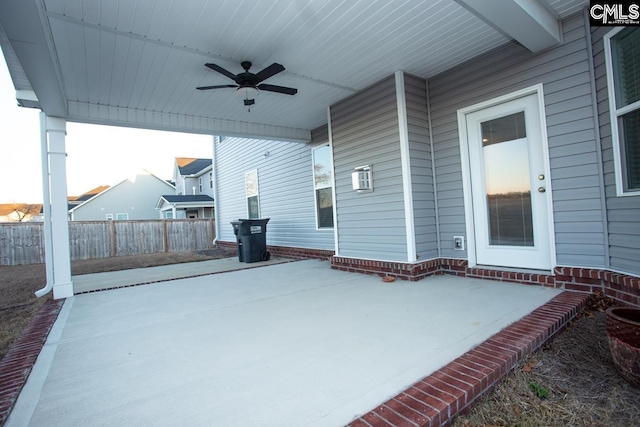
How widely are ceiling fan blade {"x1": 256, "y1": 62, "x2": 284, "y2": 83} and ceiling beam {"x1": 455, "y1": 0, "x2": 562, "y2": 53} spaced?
1890mm

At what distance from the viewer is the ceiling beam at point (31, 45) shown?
225 centimetres

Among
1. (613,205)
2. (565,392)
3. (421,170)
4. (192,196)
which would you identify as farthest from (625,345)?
(192,196)

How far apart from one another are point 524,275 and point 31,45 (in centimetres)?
519

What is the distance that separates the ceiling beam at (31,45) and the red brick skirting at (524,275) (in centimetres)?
431

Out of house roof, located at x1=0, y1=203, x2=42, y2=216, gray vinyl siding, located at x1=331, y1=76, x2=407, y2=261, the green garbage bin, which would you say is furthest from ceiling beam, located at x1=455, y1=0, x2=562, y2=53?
house roof, located at x1=0, y1=203, x2=42, y2=216

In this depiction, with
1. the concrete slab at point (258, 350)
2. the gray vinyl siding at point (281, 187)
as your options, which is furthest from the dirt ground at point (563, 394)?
the gray vinyl siding at point (281, 187)

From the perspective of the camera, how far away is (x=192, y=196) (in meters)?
17.1

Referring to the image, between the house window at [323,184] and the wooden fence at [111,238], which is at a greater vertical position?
the house window at [323,184]

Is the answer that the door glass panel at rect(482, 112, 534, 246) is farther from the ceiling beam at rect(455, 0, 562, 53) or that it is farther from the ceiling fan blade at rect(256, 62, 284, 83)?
the ceiling fan blade at rect(256, 62, 284, 83)

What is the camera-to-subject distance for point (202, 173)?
17.8 meters

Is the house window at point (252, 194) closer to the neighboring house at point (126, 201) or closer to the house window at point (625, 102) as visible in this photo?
the house window at point (625, 102)

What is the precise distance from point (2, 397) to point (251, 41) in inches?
137

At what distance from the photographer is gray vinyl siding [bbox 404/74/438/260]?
434 centimetres

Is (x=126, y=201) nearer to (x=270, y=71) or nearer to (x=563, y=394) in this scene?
(x=270, y=71)
